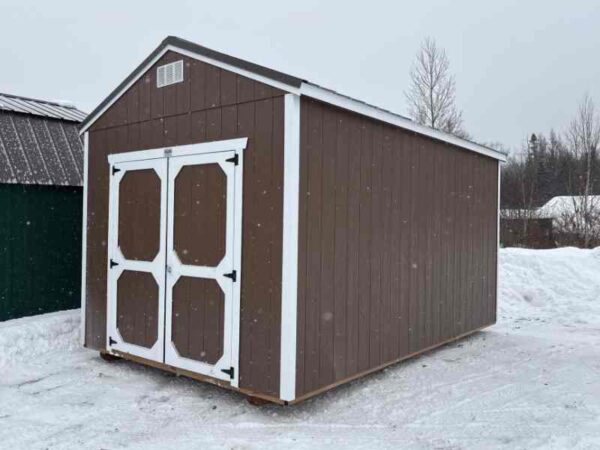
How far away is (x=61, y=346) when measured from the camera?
5.88 meters

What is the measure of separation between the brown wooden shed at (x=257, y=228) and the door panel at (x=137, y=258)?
2 centimetres

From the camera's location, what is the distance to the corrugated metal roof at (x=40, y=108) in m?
7.02

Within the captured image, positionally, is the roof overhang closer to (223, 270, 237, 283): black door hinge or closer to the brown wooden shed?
the brown wooden shed

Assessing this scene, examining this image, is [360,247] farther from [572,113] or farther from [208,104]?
[572,113]

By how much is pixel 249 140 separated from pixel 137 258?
70.3 inches

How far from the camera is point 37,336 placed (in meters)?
5.65

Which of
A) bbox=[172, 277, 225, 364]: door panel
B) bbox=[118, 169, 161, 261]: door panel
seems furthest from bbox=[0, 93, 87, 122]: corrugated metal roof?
bbox=[172, 277, 225, 364]: door panel

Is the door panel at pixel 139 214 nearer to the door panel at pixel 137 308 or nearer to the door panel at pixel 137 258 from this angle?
the door panel at pixel 137 258

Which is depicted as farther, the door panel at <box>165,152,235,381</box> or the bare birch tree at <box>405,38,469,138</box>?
the bare birch tree at <box>405,38,469,138</box>

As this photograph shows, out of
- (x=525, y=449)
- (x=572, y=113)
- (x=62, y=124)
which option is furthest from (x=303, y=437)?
(x=572, y=113)

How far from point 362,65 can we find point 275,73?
1214 inches

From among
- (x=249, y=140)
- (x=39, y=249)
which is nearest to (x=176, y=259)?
(x=249, y=140)

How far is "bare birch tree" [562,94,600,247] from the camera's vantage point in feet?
66.1

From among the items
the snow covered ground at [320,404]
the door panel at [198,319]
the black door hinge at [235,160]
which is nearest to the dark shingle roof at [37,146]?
the snow covered ground at [320,404]
